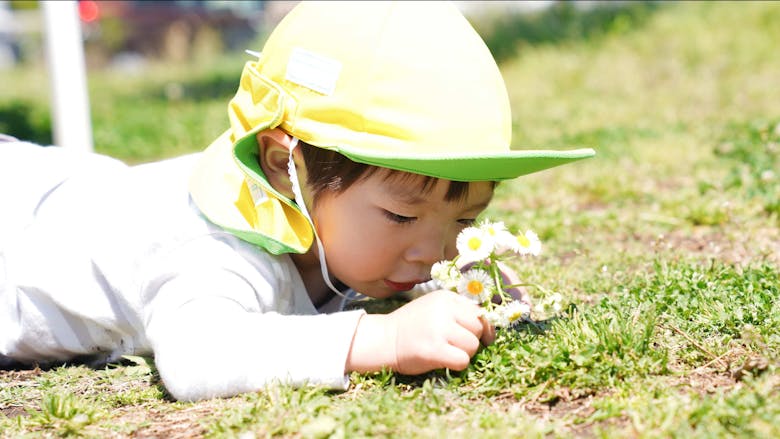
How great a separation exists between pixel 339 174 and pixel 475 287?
0.51 m

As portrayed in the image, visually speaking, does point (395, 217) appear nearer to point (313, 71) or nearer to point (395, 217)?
point (395, 217)

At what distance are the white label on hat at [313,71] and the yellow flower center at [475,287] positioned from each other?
0.66 meters

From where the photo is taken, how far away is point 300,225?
105 inches

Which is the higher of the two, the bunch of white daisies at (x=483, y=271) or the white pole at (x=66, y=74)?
the white pole at (x=66, y=74)

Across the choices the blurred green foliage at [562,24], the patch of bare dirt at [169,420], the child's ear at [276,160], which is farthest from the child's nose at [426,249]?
the blurred green foliage at [562,24]

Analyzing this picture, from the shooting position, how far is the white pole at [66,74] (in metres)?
5.88

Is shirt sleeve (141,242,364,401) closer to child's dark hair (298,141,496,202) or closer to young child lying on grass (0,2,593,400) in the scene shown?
young child lying on grass (0,2,593,400)

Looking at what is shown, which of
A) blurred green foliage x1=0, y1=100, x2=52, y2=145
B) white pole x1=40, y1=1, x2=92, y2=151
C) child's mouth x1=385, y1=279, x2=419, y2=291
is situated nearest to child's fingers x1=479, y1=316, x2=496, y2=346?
child's mouth x1=385, y1=279, x2=419, y2=291

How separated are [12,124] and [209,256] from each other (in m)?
7.99

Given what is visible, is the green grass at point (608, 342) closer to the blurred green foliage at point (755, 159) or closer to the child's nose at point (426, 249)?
the blurred green foliage at point (755, 159)

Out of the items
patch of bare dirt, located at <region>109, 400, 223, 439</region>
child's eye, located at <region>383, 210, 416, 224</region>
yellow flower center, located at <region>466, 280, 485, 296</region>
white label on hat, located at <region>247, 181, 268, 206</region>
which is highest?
white label on hat, located at <region>247, 181, 268, 206</region>

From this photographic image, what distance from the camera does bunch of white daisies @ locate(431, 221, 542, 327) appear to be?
235cm

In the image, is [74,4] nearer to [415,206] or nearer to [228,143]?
[228,143]

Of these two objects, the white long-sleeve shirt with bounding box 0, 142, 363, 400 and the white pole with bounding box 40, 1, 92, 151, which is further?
the white pole with bounding box 40, 1, 92, 151
